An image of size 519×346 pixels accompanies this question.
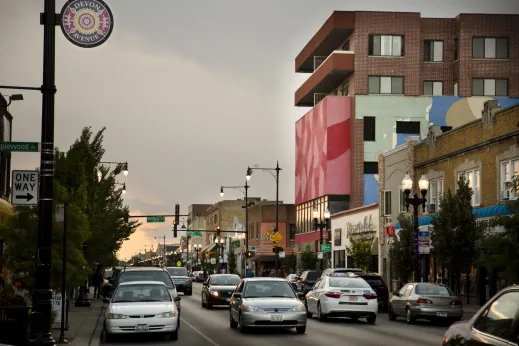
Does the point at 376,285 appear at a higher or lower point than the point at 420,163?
lower

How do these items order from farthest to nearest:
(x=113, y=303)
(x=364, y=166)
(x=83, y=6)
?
(x=364, y=166) < (x=113, y=303) < (x=83, y=6)

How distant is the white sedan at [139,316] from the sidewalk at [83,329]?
2.12 ft

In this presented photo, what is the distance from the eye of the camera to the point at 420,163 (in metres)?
52.6

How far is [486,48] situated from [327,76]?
14223mm

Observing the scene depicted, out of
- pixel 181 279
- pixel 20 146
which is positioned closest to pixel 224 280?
pixel 181 279

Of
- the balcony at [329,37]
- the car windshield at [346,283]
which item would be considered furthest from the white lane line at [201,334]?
the balcony at [329,37]

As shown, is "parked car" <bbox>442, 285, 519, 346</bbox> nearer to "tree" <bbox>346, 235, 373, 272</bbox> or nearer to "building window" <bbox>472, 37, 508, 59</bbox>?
"tree" <bbox>346, 235, 373, 272</bbox>

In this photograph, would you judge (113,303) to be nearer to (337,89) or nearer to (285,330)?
(285,330)

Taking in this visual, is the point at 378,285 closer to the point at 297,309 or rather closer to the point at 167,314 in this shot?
the point at 297,309

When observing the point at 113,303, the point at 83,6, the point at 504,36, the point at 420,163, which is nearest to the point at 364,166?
the point at 504,36

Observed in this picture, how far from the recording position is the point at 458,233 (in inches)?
1544

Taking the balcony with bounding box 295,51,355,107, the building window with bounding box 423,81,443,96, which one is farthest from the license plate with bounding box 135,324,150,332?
the building window with bounding box 423,81,443,96

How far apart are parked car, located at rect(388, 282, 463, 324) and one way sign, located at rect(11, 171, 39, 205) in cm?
1607

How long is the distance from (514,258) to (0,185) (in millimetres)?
23387
